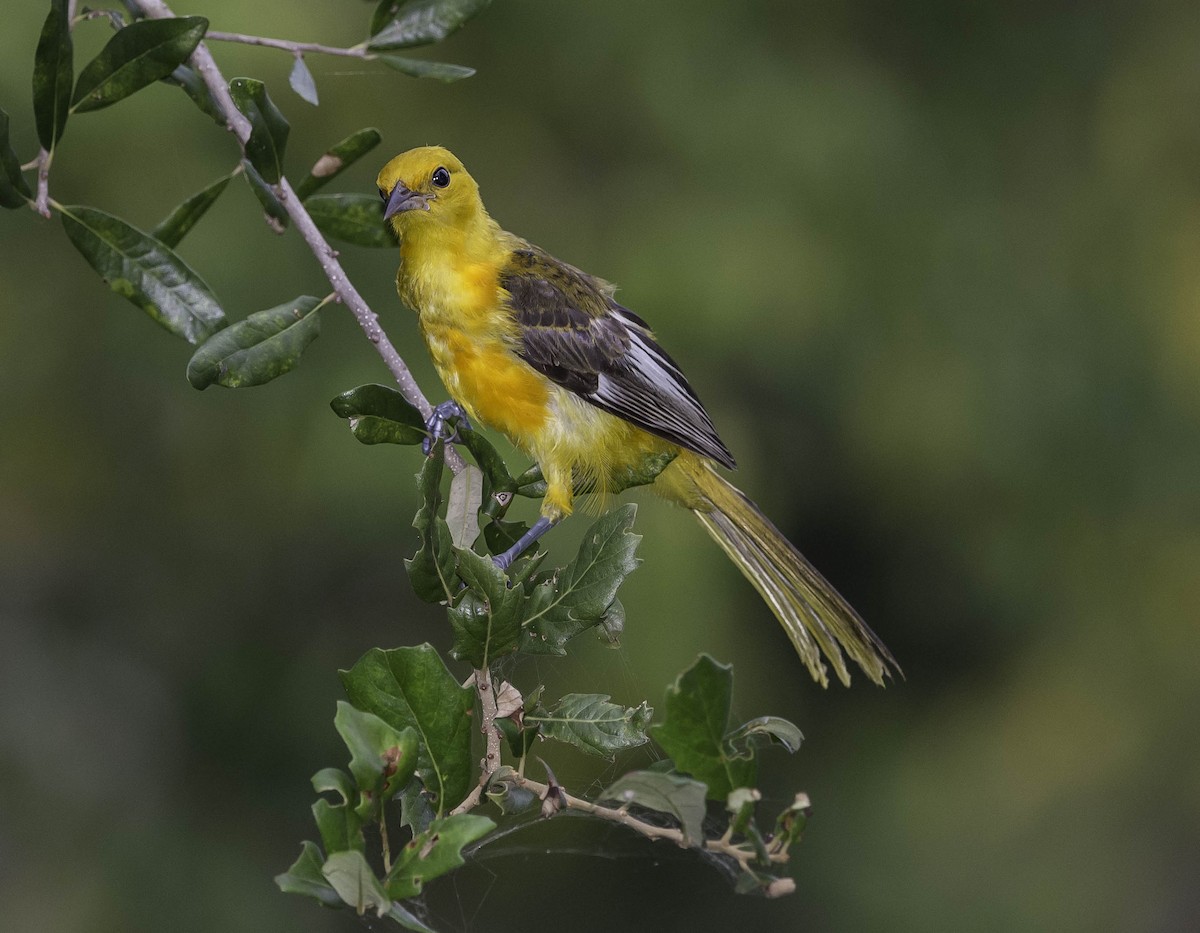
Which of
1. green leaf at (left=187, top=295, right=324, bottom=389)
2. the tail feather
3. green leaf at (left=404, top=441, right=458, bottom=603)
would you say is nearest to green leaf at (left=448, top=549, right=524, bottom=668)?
green leaf at (left=404, top=441, right=458, bottom=603)

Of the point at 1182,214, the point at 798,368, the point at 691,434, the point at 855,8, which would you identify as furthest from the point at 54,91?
the point at 1182,214

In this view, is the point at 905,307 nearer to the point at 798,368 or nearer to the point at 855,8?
the point at 798,368

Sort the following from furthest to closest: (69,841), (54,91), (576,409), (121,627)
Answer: (121,627) → (69,841) → (576,409) → (54,91)

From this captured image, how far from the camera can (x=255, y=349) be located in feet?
8.55

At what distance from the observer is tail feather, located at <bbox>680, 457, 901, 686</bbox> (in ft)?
11.2

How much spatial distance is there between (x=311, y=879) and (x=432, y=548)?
23.9 inches

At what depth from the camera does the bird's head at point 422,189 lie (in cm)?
331

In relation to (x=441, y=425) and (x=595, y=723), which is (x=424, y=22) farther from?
(x=595, y=723)

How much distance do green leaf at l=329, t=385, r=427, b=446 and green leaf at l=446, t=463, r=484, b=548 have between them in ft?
0.41

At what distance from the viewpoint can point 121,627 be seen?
21.4 ft

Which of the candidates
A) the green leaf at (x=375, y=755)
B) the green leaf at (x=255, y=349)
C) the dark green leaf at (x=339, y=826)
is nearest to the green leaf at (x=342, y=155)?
the green leaf at (x=255, y=349)

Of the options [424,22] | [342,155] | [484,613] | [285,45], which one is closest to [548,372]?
[342,155]

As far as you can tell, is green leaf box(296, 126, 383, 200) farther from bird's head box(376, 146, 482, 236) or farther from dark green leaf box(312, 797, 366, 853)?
dark green leaf box(312, 797, 366, 853)

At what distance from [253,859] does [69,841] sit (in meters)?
0.83
